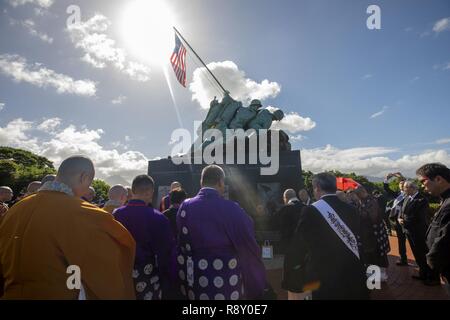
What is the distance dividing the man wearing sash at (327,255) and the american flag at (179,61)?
8.75m

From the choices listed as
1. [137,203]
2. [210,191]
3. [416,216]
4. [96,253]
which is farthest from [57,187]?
[416,216]

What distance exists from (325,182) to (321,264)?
0.85m

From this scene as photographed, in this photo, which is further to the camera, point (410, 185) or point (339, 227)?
point (410, 185)

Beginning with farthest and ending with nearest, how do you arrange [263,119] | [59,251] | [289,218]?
[263,119] < [289,218] < [59,251]

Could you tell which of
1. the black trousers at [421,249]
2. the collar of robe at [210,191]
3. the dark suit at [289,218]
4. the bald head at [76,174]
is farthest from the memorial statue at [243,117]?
the bald head at [76,174]

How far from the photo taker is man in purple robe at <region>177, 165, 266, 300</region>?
265 cm

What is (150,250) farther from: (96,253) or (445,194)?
(445,194)

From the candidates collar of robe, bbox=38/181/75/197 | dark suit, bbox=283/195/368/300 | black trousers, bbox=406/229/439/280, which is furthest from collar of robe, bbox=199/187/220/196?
black trousers, bbox=406/229/439/280

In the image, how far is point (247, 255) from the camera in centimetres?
267

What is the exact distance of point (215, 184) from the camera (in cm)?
295

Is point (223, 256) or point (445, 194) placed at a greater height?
point (445, 194)

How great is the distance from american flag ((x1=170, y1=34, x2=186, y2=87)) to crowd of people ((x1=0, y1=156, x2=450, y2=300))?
26.8 feet
